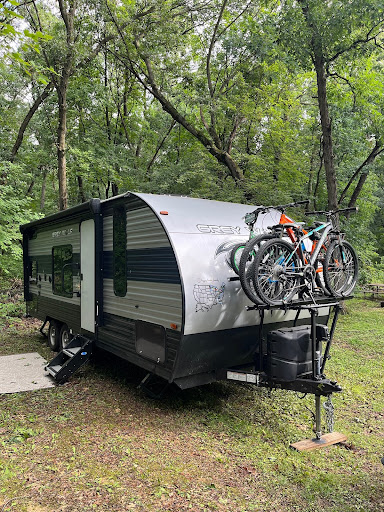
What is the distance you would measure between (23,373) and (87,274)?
1.98 meters

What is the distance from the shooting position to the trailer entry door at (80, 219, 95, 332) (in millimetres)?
6051

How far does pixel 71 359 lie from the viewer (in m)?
5.83

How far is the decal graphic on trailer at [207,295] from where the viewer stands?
14.1 feet

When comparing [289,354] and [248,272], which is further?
[289,354]

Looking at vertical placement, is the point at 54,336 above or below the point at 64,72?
below

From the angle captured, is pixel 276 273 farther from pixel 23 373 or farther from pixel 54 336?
pixel 54 336

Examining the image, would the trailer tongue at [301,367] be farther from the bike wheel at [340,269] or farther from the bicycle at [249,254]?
the bike wheel at [340,269]

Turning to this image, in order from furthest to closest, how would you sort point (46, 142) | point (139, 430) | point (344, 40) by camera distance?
point (46, 142), point (344, 40), point (139, 430)

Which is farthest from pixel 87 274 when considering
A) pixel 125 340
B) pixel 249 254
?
pixel 249 254

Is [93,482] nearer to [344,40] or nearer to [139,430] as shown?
[139,430]

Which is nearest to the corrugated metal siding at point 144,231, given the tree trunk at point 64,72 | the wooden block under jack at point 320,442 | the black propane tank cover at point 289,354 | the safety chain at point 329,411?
the black propane tank cover at point 289,354

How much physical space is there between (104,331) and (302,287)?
2.95 metres

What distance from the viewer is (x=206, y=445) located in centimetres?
405

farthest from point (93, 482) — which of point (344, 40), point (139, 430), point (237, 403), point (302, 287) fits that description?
point (344, 40)
